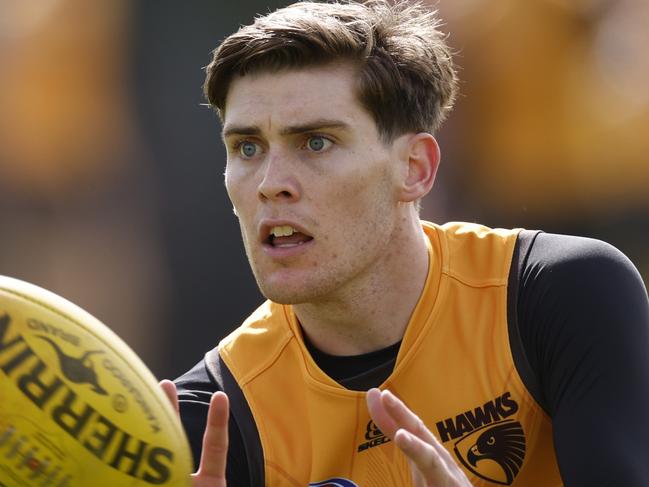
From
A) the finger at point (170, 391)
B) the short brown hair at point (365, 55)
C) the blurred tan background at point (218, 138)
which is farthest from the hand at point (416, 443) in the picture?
the blurred tan background at point (218, 138)

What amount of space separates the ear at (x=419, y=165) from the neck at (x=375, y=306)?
11 cm

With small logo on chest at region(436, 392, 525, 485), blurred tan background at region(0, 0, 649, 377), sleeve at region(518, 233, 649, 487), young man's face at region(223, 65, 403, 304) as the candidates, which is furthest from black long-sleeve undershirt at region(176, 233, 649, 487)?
blurred tan background at region(0, 0, 649, 377)

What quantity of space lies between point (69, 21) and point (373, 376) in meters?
3.67

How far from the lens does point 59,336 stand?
2996 mm

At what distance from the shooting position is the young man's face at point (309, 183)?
360 cm

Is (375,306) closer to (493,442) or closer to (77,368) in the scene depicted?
(493,442)

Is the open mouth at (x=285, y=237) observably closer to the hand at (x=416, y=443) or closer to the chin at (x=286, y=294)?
the chin at (x=286, y=294)

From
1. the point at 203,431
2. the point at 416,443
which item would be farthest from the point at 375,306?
the point at 416,443

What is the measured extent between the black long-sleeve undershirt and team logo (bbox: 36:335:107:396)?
911 millimetres

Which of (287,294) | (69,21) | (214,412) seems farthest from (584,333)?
(69,21)

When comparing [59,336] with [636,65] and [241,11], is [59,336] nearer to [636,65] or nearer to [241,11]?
[241,11]

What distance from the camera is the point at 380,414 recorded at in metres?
2.97

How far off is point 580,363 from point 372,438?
28.9 inches

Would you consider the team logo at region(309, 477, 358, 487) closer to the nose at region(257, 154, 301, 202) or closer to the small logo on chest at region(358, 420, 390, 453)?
the small logo on chest at region(358, 420, 390, 453)
